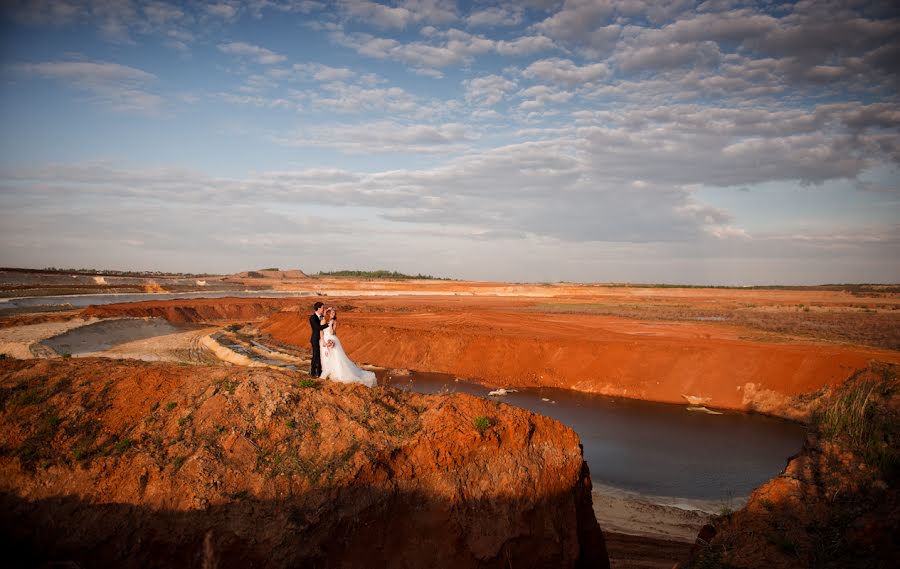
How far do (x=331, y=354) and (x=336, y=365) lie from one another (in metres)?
0.25

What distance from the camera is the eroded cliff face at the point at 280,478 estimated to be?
699cm

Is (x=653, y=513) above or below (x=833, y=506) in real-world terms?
below

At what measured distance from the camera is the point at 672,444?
16.7 metres

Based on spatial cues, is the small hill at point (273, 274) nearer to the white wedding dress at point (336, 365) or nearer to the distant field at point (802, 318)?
the distant field at point (802, 318)

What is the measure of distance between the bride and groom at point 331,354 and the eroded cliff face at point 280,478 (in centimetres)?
180

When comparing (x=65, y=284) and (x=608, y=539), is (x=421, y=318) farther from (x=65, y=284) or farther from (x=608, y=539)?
(x=65, y=284)

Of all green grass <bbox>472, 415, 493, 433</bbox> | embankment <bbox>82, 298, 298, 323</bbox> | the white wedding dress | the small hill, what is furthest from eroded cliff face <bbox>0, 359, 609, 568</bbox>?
the small hill

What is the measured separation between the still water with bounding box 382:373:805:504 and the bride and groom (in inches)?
67.2

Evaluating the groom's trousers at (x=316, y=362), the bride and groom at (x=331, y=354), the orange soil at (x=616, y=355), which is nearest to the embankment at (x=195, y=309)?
the orange soil at (x=616, y=355)

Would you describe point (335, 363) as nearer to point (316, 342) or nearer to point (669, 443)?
point (316, 342)

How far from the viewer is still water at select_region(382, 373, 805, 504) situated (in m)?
14.0

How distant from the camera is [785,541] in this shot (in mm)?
6355

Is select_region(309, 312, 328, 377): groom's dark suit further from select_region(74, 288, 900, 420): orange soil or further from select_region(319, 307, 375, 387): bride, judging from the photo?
select_region(74, 288, 900, 420): orange soil

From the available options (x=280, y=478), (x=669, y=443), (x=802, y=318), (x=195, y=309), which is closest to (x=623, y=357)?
(x=669, y=443)
